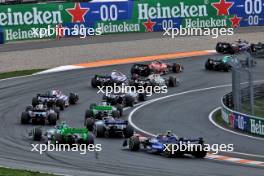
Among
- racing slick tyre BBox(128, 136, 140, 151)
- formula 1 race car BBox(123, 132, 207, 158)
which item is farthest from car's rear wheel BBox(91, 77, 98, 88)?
→ racing slick tyre BBox(128, 136, 140, 151)

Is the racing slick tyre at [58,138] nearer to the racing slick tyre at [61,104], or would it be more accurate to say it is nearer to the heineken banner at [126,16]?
the racing slick tyre at [61,104]

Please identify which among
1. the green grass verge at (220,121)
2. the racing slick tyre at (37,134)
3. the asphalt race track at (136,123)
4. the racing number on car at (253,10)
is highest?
the racing number on car at (253,10)

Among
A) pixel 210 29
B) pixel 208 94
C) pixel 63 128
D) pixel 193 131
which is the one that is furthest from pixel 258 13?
pixel 63 128

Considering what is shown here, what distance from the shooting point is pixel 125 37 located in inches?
2603

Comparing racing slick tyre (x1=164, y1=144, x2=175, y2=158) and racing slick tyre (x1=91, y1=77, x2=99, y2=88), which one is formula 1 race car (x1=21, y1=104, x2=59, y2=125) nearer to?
racing slick tyre (x1=164, y1=144, x2=175, y2=158)

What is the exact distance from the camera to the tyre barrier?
35875 mm

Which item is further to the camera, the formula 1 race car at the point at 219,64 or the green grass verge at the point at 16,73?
the formula 1 race car at the point at 219,64

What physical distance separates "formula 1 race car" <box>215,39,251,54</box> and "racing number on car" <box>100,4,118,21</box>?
831 cm

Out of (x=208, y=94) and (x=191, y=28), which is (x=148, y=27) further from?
(x=208, y=94)

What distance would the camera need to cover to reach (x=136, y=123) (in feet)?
132

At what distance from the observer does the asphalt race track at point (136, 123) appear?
28.8 m

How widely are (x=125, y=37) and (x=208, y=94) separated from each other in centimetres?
1771

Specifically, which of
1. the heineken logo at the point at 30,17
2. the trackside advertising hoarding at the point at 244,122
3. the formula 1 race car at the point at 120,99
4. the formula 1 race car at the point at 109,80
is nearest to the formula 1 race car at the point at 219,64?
the formula 1 race car at the point at 109,80

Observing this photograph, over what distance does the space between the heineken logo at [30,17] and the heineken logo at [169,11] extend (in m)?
6.87
